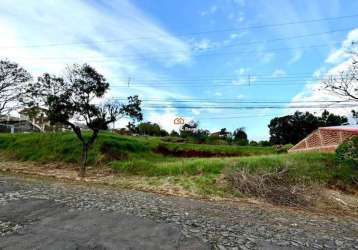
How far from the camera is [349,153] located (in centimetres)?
2222

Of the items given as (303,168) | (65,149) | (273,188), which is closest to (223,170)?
(273,188)

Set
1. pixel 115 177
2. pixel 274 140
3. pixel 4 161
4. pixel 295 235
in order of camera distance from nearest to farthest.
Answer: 1. pixel 295 235
2. pixel 115 177
3. pixel 4 161
4. pixel 274 140

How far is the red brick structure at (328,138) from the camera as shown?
27.3 meters

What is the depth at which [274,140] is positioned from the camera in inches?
2758

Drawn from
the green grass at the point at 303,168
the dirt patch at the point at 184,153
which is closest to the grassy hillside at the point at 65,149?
the dirt patch at the point at 184,153

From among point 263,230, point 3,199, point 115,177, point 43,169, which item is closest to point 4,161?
point 43,169

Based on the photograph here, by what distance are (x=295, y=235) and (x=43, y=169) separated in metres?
20.9

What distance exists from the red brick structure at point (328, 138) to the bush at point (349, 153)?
3.62 metres

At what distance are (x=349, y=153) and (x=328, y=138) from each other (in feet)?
25.7

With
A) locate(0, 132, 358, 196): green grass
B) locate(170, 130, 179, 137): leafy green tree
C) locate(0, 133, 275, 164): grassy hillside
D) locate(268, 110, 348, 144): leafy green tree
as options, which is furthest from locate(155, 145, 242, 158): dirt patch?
locate(268, 110, 348, 144): leafy green tree

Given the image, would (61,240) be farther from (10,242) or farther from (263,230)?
→ (263,230)

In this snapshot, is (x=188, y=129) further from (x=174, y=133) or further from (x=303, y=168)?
(x=303, y=168)

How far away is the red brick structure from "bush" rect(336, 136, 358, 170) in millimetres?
3621

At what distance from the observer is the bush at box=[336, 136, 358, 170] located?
848 inches
